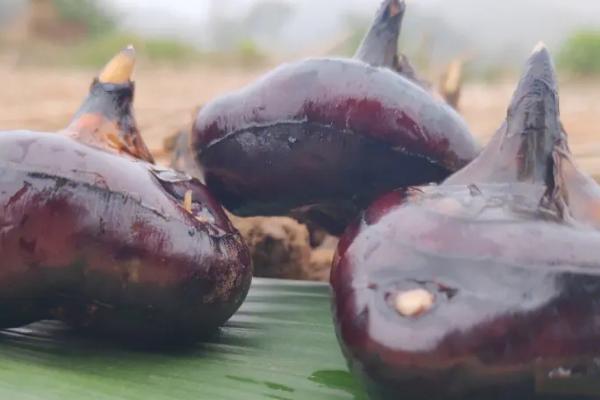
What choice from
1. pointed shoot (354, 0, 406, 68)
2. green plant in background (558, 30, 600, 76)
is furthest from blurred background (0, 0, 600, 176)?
pointed shoot (354, 0, 406, 68)

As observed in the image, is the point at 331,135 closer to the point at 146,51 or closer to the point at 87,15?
the point at 146,51

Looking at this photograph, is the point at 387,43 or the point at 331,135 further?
the point at 387,43

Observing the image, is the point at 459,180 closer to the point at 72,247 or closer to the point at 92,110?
the point at 72,247

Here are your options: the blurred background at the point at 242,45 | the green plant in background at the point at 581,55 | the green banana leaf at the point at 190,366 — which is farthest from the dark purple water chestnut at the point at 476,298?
the green plant in background at the point at 581,55

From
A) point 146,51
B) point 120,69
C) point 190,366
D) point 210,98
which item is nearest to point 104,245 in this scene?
point 190,366

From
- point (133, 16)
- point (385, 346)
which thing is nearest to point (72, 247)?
point (385, 346)

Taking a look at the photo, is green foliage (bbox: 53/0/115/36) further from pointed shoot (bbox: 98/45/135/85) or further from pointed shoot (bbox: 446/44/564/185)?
pointed shoot (bbox: 446/44/564/185)
